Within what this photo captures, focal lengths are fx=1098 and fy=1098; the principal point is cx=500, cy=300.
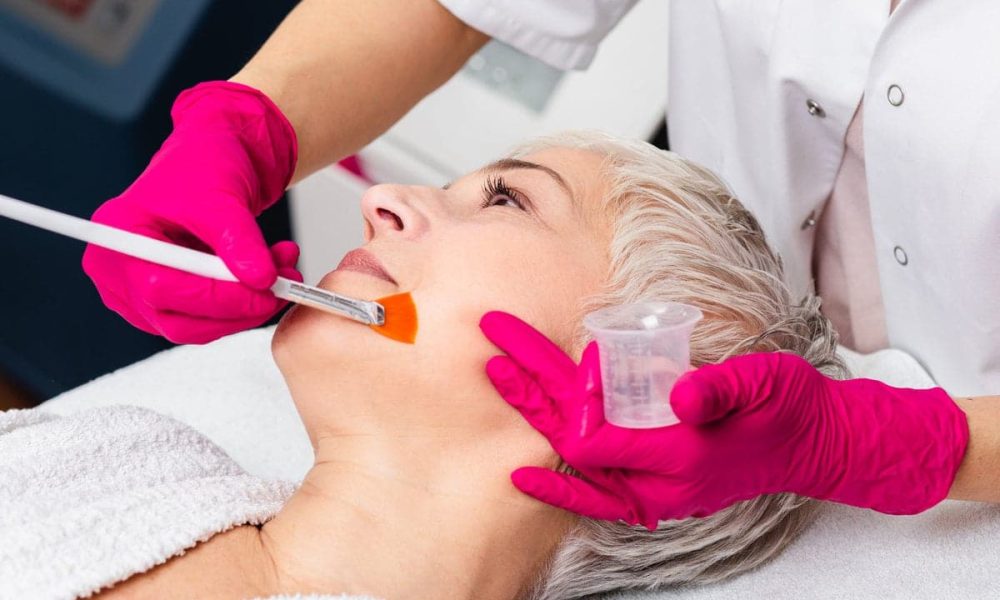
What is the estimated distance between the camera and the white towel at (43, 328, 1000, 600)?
1288mm

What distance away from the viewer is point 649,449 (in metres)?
1.06

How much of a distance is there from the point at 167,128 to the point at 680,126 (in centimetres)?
96

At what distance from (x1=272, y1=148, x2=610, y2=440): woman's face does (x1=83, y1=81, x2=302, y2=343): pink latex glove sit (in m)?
0.08

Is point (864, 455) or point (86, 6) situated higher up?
point (864, 455)

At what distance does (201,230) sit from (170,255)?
0.26ft

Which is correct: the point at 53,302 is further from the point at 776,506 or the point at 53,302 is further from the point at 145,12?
the point at 776,506

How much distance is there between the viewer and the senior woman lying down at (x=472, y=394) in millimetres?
1113

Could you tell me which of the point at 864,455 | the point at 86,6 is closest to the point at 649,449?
the point at 864,455

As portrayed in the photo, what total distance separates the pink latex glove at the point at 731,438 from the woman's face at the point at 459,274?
0.04 m

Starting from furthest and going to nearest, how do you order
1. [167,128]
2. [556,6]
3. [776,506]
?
[167,128], [556,6], [776,506]

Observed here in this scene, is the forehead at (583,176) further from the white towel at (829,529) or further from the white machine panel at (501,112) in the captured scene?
the white machine panel at (501,112)

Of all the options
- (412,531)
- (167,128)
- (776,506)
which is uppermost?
(776,506)

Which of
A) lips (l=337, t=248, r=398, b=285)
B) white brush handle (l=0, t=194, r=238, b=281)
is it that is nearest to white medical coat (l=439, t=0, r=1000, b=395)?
lips (l=337, t=248, r=398, b=285)

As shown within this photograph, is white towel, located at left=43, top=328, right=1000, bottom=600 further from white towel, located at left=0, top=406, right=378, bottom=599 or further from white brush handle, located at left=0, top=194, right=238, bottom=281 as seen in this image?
white brush handle, located at left=0, top=194, right=238, bottom=281
